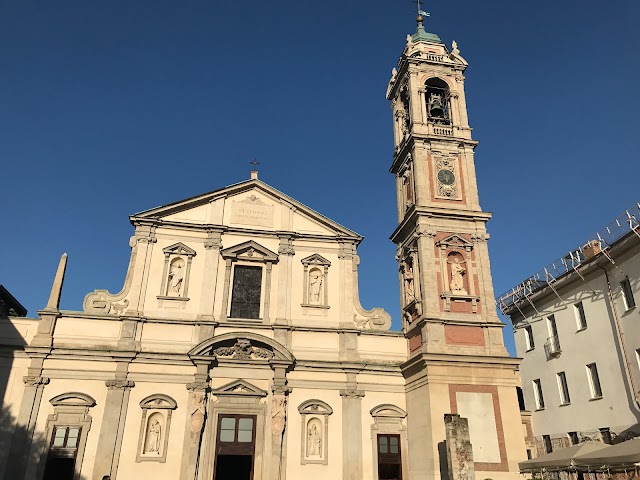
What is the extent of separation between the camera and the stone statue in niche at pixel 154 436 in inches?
669

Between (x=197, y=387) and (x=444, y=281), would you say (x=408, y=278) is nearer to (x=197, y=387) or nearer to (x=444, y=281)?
(x=444, y=281)

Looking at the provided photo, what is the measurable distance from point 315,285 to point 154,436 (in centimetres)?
768

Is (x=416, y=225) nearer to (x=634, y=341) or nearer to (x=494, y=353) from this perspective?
(x=494, y=353)

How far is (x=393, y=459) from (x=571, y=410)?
791 centimetres

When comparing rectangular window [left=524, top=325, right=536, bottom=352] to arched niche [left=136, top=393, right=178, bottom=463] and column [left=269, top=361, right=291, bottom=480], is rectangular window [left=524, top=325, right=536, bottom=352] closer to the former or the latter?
column [left=269, top=361, right=291, bottom=480]

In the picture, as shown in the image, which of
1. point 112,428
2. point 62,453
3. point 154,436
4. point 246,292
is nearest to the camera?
point 62,453

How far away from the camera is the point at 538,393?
2352 centimetres

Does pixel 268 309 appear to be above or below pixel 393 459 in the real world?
above

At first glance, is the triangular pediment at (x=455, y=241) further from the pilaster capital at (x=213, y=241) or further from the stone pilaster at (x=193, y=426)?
the stone pilaster at (x=193, y=426)

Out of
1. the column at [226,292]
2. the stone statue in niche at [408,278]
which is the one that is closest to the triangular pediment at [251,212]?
the column at [226,292]

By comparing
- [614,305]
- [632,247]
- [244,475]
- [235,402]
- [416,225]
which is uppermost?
[416,225]

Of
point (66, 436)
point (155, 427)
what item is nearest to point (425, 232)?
point (155, 427)

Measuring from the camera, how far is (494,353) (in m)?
18.2

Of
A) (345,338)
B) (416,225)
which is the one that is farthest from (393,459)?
(416,225)
